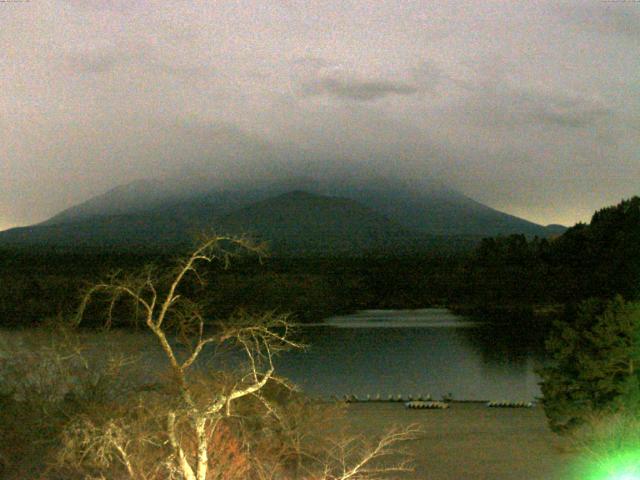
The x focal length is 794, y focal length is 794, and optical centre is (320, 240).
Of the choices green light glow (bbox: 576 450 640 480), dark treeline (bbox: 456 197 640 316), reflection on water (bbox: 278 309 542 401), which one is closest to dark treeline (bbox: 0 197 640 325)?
dark treeline (bbox: 456 197 640 316)

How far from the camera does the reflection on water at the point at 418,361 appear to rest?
3272 centimetres

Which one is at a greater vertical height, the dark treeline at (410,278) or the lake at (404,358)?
the dark treeline at (410,278)

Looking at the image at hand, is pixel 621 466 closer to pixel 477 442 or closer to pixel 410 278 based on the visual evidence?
pixel 477 442

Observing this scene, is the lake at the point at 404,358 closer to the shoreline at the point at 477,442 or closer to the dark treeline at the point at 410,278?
the shoreline at the point at 477,442

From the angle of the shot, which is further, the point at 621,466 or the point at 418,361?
the point at 418,361

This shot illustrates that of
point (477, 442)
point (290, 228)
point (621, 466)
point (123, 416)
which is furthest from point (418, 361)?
point (290, 228)

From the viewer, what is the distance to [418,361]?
42906mm

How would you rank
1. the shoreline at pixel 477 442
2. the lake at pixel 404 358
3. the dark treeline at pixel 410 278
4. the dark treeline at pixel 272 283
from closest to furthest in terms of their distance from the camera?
the shoreline at pixel 477 442, the lake at pixel 404 358, the dark treeline at pixel 272 283, the dark treeline at pixel 410 278

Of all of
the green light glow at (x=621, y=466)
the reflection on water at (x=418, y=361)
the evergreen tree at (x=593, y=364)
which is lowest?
the reflection on water at (x=418, y=361)

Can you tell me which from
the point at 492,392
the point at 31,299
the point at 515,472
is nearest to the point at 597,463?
the point at 515,472

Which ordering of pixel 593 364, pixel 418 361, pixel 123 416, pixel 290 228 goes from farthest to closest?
pixel 290 228 < pixel 418 361 < pixel 593 364 < pixel 123 416

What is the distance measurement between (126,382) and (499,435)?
29.5 ft

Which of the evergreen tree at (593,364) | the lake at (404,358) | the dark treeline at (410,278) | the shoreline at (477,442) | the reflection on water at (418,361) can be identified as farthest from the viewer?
the dark treeline at (410,278)

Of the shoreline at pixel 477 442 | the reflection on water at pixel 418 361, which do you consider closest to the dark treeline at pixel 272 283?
the reflection on water at pixel 418 361
